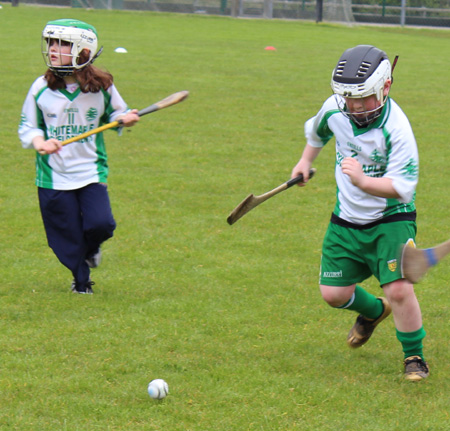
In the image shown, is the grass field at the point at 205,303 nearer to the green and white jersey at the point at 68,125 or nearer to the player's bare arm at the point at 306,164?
the green and white jersey at the point at 68,125

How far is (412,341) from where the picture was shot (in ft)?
14.9

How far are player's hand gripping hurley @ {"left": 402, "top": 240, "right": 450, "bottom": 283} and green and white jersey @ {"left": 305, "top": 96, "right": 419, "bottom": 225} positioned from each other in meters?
0.30

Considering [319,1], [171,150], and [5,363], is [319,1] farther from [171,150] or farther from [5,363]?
[5,363]

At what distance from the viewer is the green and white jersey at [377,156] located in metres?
4.27

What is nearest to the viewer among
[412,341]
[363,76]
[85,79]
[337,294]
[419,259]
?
[419,259]

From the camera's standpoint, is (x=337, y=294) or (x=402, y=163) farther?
(x=337, y=294)

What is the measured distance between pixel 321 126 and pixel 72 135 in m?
1.75

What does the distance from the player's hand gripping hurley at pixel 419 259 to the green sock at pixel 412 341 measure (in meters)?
0.45

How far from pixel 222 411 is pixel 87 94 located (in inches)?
96.4

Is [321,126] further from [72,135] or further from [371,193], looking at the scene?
[72,135]

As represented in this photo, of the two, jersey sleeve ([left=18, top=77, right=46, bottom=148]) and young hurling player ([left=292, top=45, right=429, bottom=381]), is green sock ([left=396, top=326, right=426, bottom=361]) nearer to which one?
young hurling player ([left=292, top=45, right=429, bottom=381])

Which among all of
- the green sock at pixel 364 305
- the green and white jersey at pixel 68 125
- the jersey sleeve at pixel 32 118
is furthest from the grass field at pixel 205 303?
the jersey sleeve at pixel 32 118

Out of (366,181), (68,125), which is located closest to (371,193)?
(366,181)

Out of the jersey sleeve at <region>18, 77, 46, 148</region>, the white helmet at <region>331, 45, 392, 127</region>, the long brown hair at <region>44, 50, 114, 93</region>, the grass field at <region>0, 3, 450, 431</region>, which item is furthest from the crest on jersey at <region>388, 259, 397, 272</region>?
the jersey sleeve at <region>18, 77, 46, 148</region>
